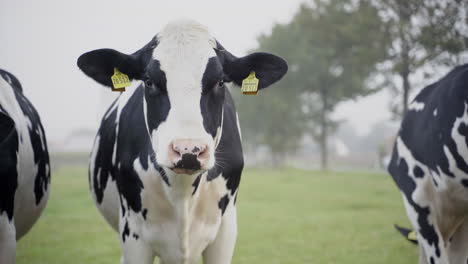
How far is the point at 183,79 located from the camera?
2.71m

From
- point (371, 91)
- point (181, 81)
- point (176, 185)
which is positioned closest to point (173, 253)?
point (176, 185)

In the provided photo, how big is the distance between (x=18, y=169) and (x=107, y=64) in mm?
1256

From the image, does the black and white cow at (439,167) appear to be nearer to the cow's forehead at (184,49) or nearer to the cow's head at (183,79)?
the cow's head at (183,79)

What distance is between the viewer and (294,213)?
11000mm

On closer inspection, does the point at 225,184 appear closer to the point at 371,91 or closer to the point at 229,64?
the point at 229,64

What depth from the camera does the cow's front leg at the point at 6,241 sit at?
3.19 m

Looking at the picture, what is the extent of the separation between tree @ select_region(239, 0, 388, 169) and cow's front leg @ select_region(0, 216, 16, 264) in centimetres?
1826

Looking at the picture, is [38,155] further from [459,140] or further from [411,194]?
[459,140]

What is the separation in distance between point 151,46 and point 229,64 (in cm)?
53

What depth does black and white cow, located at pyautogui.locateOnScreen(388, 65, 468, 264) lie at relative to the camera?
3.76m

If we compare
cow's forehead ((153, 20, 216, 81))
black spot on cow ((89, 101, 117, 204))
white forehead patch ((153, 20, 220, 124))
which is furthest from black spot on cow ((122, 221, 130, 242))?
cow's forehead ((153, 20, 216, 81))

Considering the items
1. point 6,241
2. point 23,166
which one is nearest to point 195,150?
point 6,241

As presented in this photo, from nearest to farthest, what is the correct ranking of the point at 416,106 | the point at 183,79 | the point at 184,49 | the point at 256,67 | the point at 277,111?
the point at 183,79 < the point at 184,49 < the point at 256,67 < the point at 416,106 < the point at 277,111

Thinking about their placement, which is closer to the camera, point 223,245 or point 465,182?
point 223,245
